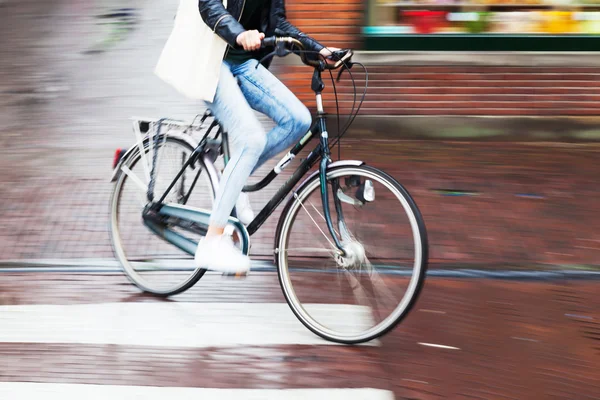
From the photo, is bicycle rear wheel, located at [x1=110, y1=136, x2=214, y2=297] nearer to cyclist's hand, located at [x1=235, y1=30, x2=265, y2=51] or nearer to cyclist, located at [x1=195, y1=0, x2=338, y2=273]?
cyclist, located at [x1=195, y1=0, x2=338, y2=273]

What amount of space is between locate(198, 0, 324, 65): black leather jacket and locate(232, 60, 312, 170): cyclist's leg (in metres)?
0.24

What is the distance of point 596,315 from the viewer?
419cm

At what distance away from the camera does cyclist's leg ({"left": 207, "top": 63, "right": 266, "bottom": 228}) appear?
3.83 m

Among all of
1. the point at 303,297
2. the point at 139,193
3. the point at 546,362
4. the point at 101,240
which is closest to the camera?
the point at 546,362

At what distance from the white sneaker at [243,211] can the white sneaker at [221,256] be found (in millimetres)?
185

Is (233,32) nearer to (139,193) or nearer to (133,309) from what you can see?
(139,193)

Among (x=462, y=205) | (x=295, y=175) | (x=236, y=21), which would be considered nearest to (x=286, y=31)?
(x=236, y=21)

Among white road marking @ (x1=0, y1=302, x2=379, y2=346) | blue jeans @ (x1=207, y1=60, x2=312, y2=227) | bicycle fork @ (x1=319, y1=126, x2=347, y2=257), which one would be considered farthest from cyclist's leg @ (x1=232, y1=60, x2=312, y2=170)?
white road marking @ (x1=0, y1=302, x2=379, y2=346)

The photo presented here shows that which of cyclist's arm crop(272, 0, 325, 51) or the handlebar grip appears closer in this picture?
the handlebar grip

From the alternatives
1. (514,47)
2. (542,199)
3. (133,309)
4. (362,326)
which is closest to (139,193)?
(133,309)

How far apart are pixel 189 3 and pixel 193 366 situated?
185cm

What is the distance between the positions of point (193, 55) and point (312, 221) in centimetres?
105

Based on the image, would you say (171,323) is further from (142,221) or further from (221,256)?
(142,221)

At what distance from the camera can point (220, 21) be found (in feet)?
12.0
